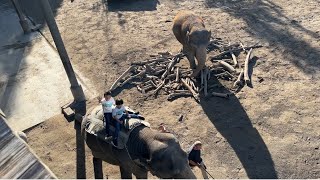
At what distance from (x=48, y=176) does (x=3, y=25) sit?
1478 cm

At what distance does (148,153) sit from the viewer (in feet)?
27.0

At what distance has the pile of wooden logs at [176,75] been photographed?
13.4 m

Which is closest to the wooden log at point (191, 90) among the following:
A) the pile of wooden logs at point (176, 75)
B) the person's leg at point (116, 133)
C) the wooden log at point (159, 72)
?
the pile of wooden logs at point (176, 75)

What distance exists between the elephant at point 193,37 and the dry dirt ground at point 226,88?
1.41m

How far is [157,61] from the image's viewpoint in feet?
48.6

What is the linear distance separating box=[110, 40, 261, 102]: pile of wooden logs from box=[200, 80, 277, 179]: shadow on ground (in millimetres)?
412

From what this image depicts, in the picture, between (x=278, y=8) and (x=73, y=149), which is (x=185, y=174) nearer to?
(x=73, y=149)

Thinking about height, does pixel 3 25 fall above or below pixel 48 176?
below

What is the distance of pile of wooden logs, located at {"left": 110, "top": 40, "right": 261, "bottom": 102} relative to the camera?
43.8 ft

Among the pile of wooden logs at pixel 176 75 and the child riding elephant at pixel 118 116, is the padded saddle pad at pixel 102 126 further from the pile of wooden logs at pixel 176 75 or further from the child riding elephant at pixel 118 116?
the pile of wooden logs at pixel 176 75

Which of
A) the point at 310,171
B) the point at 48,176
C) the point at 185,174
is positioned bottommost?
the point at 310,171

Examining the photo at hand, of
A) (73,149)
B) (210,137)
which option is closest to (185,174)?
(210,137)

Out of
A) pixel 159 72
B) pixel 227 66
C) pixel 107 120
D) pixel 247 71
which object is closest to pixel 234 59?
pixel 227 66

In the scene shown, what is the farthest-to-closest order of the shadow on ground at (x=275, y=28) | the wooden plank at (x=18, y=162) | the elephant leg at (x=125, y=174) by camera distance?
the shadow on ground at (x=275, y=28) → the elephant leg at (x=125, y=174) → the wooden plank at (x=18, y=162)
